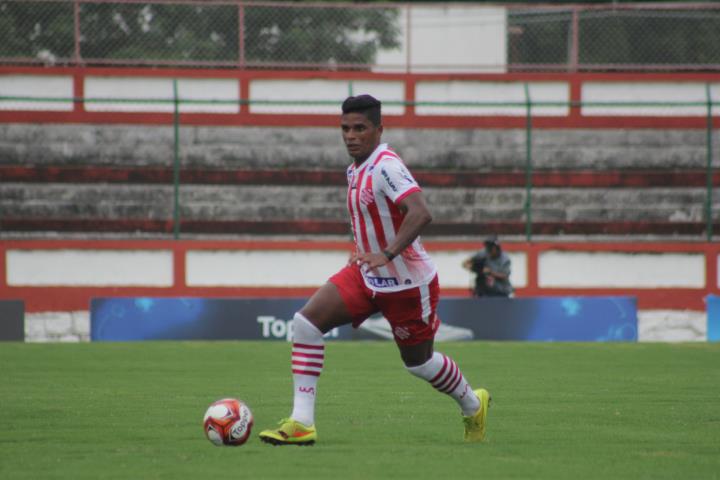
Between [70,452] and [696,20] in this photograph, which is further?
[696,20]

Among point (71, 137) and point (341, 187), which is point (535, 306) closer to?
point (341, 187)

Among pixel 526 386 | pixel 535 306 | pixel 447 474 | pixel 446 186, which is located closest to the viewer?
pixel 447 474

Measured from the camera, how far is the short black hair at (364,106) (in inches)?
313

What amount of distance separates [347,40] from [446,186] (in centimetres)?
402

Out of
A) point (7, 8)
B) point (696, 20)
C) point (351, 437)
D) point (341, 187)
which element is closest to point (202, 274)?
point (341, 187)

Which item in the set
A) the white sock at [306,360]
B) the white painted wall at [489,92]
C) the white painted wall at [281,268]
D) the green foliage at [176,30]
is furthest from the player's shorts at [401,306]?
the white painted wall at [489,92]

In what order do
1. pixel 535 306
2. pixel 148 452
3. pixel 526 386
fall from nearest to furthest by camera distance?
pixel 148 452
pixel 526 386
pixel 535 306

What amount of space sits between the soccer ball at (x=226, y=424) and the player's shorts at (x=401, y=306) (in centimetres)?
96

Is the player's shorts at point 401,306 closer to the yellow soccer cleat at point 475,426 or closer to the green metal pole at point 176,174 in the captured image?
the yellow soccer cleat at point 475,426

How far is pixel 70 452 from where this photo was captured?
7.55 metres

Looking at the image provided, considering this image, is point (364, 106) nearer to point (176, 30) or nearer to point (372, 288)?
point (372, 288)

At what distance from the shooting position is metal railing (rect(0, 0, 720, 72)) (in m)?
25.8

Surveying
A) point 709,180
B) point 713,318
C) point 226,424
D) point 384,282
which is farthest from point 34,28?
point 226,424

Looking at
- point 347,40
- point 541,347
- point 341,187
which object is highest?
point 347,40
